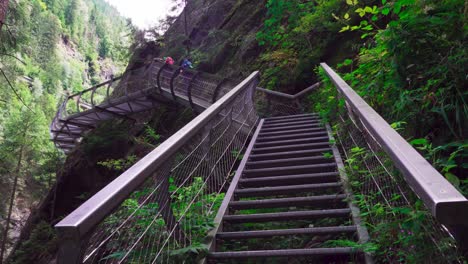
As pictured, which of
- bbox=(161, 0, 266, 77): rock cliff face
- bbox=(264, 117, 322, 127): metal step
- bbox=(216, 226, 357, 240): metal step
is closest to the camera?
bbox=(216, 226, 357, 240): metal step

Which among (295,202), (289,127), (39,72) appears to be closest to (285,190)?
(295,202)

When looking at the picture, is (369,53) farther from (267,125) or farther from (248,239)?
(267,125)

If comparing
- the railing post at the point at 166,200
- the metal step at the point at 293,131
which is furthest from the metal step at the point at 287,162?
the railing post at the point at 166,200

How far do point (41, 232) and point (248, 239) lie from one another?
441 inches

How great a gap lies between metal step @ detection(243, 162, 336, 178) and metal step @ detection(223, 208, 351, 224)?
1.13m

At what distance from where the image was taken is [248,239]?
3039mm

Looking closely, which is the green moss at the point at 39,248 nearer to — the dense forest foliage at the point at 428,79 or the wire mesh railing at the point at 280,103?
the wire mesh railing at the point at 280,103

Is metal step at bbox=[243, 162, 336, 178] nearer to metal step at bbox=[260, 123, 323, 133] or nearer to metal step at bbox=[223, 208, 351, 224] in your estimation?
metal step at bbox=[223, 208, 351, 224]

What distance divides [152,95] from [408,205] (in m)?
10.2

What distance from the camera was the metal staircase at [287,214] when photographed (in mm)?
2518

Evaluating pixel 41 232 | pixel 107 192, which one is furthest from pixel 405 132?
pixel 41 232

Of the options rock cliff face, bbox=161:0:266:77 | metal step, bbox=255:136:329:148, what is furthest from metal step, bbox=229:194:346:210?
rock cliff face, bbox=161:0:266:77

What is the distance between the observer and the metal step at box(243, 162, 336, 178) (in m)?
4.17

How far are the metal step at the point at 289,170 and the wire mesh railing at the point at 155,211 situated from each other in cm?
64
